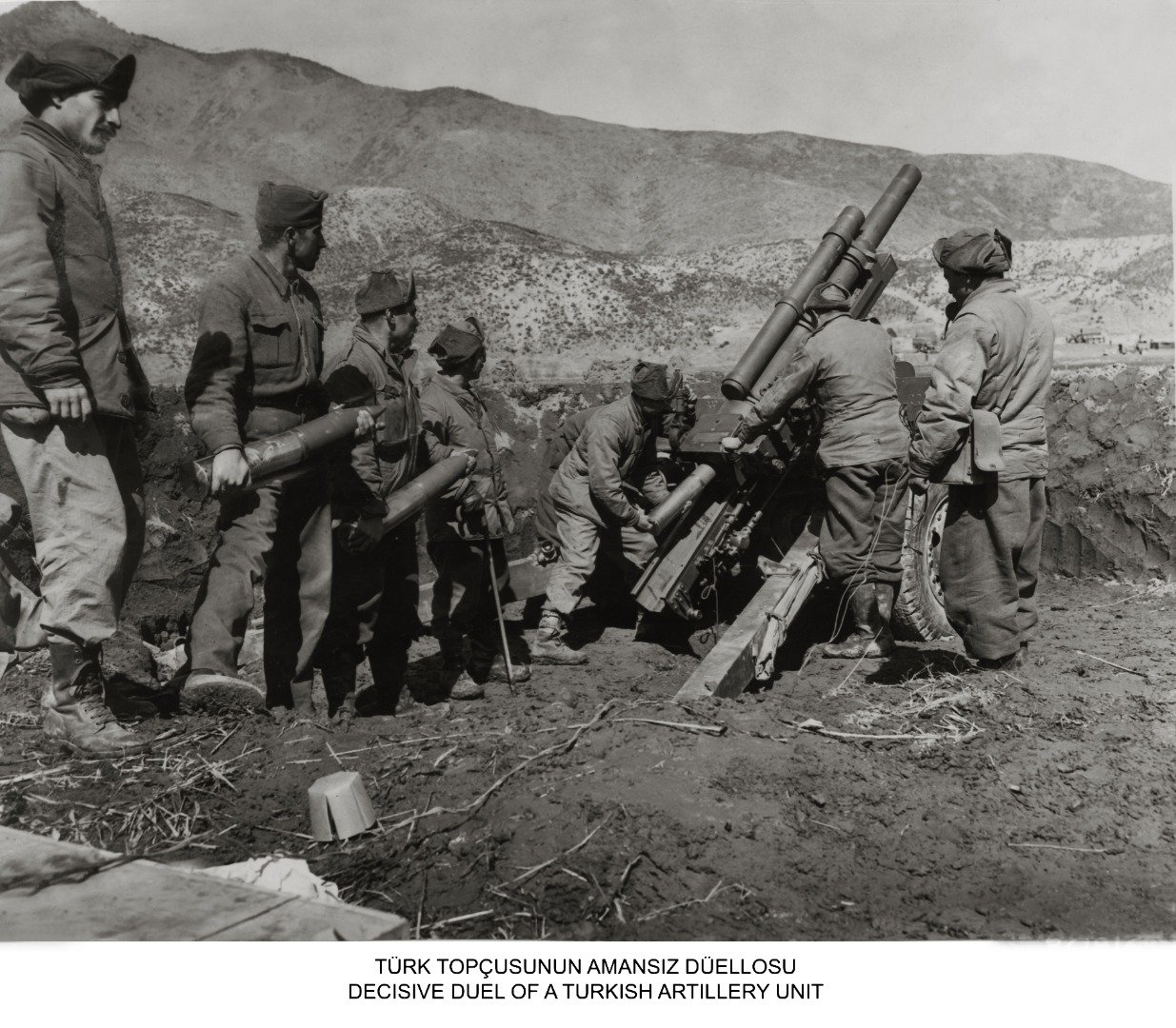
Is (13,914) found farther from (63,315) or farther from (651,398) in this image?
(651,398)

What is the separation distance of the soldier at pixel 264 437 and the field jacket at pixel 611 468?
1901 millimetres

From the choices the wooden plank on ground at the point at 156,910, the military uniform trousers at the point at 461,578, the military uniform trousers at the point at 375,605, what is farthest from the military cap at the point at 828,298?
the wooden plank on ground at the point at 156,910

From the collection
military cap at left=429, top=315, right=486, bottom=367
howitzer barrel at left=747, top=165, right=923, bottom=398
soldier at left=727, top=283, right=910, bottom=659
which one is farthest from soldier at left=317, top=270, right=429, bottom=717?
howitzer barrel at left=747, top=165, right=923, bottom=398

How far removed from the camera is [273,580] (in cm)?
388

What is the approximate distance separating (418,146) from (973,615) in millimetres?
7667

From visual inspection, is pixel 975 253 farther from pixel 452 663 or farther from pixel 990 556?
pixel 452 663

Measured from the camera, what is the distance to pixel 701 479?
550 cm

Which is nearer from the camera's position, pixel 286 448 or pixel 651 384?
pixel 286 448

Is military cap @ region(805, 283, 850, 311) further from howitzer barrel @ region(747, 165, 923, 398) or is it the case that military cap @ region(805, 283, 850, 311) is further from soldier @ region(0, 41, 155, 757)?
soldier @ region(0, 41, 155, 757)

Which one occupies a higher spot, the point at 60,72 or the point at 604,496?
the point at 60,72

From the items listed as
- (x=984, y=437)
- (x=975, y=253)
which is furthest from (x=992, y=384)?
(x=975, y=253)

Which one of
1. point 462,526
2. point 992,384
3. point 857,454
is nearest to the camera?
point 992,384

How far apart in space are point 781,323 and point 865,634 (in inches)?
72.0

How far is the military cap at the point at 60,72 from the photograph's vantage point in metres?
3.31
